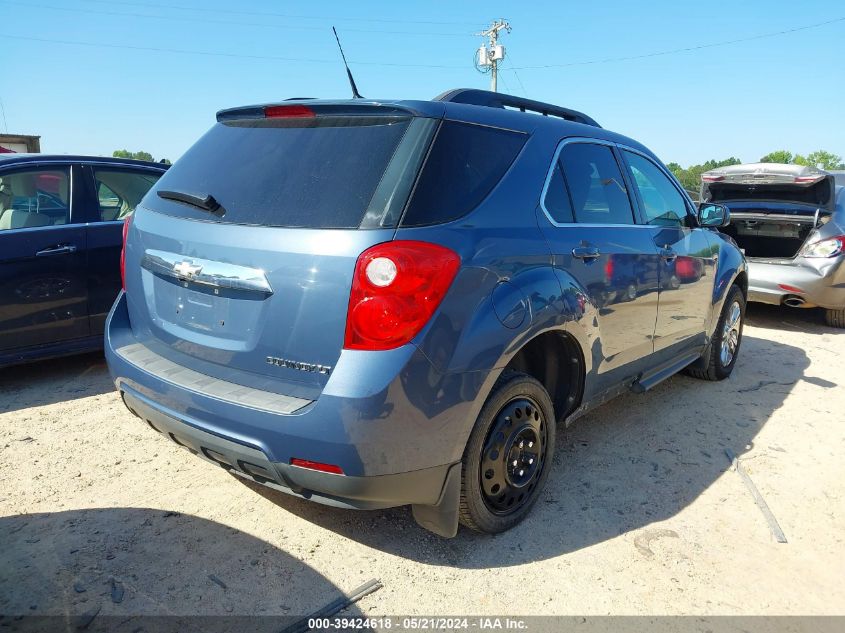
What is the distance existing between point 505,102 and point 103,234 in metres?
3.18

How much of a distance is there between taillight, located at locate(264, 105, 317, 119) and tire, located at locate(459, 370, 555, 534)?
1349 mm

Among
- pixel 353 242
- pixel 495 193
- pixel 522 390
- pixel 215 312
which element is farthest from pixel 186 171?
pixel 522 390

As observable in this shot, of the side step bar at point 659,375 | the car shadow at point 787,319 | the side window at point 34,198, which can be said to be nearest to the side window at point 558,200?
the side step bar at point 659,375

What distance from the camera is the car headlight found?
668 centimetres

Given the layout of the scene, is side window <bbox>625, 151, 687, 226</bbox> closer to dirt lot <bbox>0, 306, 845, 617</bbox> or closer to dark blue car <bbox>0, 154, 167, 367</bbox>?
dirt lot <bbox>0, 306, 845, 617</bbox>

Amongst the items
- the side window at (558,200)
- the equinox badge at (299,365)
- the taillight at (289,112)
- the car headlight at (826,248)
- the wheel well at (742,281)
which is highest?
the taillight at (289,112)

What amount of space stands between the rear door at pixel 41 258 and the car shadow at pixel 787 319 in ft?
22.9

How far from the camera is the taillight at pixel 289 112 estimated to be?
256 centimetres

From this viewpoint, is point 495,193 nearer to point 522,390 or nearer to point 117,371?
point 522,390

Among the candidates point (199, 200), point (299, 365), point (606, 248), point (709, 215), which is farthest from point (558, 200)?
point (709, 215)

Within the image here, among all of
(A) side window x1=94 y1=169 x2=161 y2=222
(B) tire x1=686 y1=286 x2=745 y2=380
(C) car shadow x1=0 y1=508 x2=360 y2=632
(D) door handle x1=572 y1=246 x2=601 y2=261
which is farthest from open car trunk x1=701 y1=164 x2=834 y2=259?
(C) car shadow x1=0 y1=508 x2=360 y2=632

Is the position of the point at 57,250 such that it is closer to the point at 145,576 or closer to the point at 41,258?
the point at 41,258

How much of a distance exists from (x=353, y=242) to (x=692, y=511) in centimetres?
216

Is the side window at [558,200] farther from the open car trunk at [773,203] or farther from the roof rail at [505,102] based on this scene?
the open car trunk at [773,203]
